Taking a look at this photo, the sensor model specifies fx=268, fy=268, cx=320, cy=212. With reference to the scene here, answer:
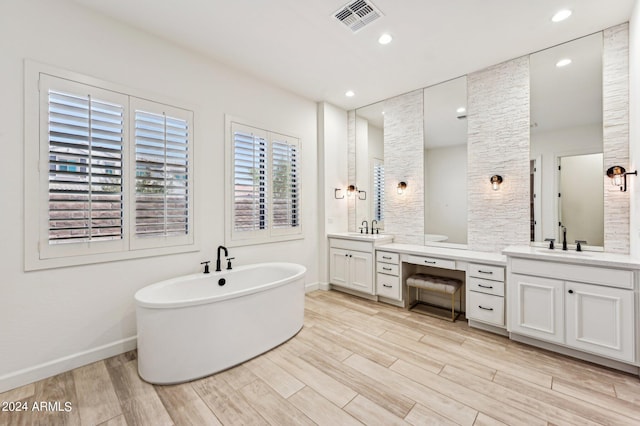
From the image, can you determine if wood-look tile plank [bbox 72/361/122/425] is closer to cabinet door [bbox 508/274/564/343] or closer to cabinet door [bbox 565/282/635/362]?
cabinet door [bbox 508/274/564/343]

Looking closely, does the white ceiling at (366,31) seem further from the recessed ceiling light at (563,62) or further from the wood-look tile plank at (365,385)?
the wood-look tile plank at (365,385)

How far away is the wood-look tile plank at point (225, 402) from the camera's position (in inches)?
68.9

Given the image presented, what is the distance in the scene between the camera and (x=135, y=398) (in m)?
1.94

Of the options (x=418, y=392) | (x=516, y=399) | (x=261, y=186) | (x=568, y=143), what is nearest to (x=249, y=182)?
(x=261, y=186)

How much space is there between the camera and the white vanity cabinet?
7.14 feet

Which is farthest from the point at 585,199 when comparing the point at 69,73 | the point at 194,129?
the point at 69,73

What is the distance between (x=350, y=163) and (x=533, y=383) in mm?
3744

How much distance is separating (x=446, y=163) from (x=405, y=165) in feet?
2.00

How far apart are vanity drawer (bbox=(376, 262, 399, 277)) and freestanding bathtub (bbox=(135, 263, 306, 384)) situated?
1.41 m

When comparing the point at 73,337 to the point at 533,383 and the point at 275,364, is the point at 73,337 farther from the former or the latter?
the point at 533,383

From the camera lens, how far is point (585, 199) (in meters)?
2.80

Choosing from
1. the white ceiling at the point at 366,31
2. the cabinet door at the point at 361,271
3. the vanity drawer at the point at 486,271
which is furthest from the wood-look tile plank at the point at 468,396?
the white ceiling at the point at 366,31

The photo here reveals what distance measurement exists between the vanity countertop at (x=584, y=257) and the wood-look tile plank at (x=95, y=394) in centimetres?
360

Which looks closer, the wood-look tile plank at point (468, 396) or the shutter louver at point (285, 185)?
the wood-look tile plank at point (468, 396)
